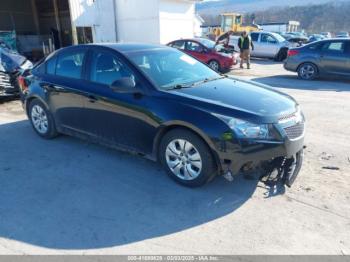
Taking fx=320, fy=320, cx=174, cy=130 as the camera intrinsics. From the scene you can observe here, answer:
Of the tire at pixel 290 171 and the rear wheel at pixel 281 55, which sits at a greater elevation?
the tire at pixel 290 171

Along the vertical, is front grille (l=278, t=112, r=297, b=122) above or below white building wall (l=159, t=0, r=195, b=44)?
below

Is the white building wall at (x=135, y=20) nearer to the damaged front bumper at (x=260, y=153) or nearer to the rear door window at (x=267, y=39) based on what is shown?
the rear door window at (x=267, y=39)

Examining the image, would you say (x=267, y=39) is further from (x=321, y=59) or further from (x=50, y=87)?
(x=50, y=87)

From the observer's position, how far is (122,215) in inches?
130

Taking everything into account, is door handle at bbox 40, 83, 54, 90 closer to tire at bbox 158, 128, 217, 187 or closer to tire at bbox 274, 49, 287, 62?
tire at bbox 158, 128, 217, 187

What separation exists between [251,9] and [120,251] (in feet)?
395

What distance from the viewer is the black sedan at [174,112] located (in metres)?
3.36

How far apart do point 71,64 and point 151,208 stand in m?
2.69

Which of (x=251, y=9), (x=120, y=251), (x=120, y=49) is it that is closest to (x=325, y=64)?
(x=120, y=49)

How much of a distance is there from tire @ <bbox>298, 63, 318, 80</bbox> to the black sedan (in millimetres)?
8274

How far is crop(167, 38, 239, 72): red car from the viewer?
44.1 ft

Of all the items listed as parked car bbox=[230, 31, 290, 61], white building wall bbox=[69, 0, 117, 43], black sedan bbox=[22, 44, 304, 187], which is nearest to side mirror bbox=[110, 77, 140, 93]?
black sedan bbox=[22, 44, 304, 187]

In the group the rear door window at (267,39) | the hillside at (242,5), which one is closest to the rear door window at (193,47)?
the rear door window at (267,39)

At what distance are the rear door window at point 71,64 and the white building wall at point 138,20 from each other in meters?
15.4
